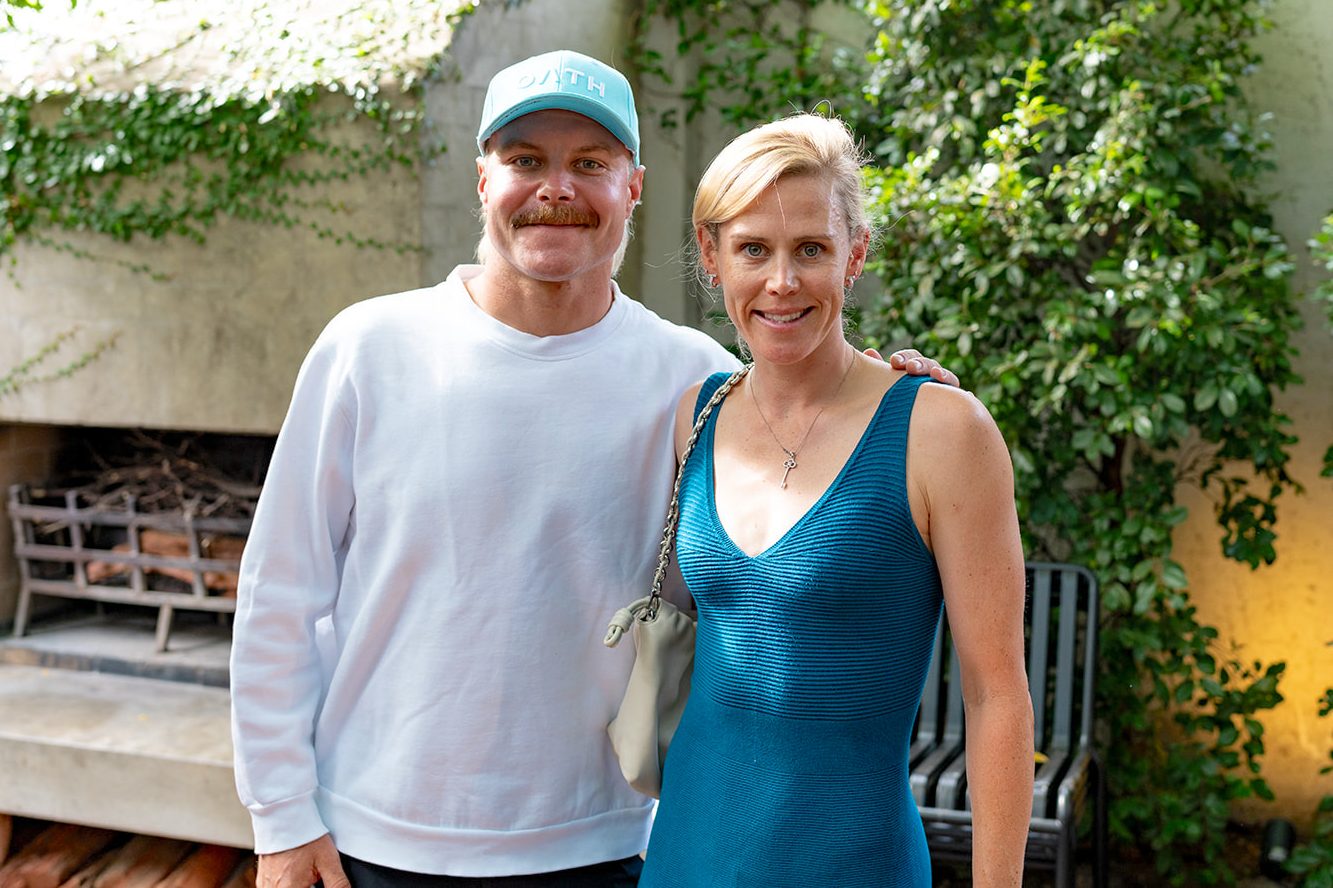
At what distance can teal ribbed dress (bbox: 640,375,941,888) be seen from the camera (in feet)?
4.48

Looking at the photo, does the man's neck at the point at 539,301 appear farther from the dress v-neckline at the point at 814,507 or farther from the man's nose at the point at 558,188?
the dress v-neckline at the point at 814,507

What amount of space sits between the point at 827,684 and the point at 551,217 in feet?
2.26

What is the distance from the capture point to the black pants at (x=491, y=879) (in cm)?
164

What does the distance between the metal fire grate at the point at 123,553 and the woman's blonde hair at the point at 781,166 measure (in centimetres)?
274

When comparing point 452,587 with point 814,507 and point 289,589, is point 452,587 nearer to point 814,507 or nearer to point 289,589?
point 289,589

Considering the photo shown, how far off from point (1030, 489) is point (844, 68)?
139 cm

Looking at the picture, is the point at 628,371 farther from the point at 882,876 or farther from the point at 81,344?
the point at 81,344

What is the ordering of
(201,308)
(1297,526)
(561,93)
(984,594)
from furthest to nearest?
(201,308), (1297,526), (561,93), (984,594)

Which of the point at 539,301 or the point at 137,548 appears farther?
the point at 137,548

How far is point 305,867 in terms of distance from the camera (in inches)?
65.5

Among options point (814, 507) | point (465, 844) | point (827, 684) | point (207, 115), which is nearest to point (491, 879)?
point (465, 844)

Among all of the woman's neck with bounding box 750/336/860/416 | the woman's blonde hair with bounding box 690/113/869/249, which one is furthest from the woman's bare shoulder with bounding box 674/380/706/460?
the woman's blonde hair with bounding box 690/113/869/249

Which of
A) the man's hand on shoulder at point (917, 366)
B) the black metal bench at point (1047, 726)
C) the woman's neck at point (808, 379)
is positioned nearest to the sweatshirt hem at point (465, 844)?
the woman's neck at point (808, 379)

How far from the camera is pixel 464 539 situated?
1621 mm
